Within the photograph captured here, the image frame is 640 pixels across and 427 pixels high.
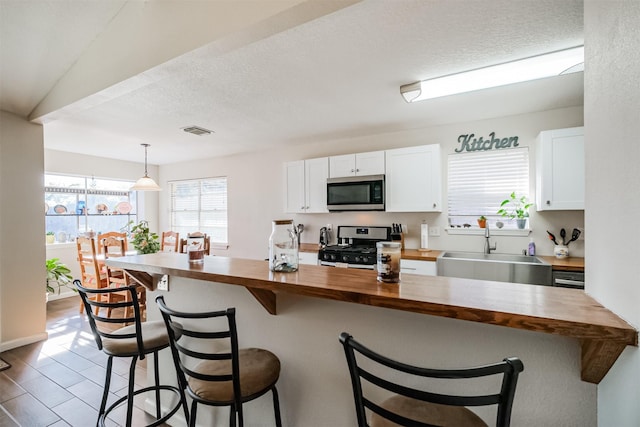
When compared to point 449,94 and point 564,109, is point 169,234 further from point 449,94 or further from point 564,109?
point 564,109

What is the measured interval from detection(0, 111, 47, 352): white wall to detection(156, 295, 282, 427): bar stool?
291 centimetres

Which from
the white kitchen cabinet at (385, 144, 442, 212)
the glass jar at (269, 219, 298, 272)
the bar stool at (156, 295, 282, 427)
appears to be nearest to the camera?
the bar stool at (156, 295, 282, 427)

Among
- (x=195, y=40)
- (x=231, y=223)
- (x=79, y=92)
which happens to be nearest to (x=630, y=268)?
(x=195, y=40)

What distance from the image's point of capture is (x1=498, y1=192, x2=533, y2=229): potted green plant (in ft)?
9.97

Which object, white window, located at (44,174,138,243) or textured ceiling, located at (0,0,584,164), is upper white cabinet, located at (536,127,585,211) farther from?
white window, located at (44,174,138,243)

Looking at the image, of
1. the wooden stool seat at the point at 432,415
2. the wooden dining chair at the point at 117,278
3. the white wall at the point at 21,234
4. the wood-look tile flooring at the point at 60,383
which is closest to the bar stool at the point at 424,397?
the wooden stool seat at the point at 432,415

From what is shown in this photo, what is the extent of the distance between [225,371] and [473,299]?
1058mm

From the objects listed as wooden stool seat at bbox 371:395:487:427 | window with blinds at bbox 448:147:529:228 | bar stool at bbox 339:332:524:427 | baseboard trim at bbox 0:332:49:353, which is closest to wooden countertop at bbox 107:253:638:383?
bar stool at bbox 339:332:524:427

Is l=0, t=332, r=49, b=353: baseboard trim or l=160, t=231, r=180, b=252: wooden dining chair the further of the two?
l=160, t=231, r=180, b=252: wooden dining chair

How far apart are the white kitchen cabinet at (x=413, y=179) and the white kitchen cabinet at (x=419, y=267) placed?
0.63m

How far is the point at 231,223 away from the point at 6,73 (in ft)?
10.8

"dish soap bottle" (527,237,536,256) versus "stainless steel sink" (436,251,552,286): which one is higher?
"dish soap bottle" (527,237,536,256)

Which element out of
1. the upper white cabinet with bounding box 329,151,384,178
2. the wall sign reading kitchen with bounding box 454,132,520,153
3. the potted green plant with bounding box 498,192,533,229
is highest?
the wall sign reading kitchen with bounding box 454,132,520,153

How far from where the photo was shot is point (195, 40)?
1.56 metres
